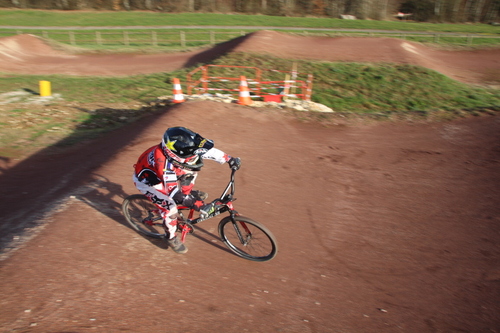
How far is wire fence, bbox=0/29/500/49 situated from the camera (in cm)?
3319

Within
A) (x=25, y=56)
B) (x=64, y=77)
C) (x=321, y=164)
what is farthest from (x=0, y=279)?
(x=25, y=56)

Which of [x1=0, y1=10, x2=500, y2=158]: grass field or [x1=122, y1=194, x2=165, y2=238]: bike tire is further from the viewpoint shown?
[x1=0, y1=10, x2=500, y2=158]: grass field

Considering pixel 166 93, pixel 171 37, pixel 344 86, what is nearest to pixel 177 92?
pixel 166 93

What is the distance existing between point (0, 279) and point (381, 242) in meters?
5.96

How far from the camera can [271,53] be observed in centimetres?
2273

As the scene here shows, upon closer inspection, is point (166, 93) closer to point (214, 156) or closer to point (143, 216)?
point (143, 216)

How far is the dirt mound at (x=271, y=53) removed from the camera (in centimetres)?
2272

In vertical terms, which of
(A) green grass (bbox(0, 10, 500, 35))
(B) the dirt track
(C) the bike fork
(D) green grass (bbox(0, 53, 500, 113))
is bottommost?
(B) the dirt track

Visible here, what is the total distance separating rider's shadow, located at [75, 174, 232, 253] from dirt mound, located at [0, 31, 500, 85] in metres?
16.3

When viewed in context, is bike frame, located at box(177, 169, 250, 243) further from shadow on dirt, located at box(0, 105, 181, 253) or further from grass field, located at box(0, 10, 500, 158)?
grass field, located at box(0, 10, 500, 158)

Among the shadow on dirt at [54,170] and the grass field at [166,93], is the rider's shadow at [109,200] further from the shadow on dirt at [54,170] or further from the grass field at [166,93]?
the grass field at [166,93]

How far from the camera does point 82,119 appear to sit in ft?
44.7

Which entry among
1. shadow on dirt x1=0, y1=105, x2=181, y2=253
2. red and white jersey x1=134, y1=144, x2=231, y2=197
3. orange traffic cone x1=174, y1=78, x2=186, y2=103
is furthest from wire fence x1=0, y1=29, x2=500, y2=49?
red and white jersey x1=134, y1=144, x2=231, y2=197

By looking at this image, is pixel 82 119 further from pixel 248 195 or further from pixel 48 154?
pixel 248 195
